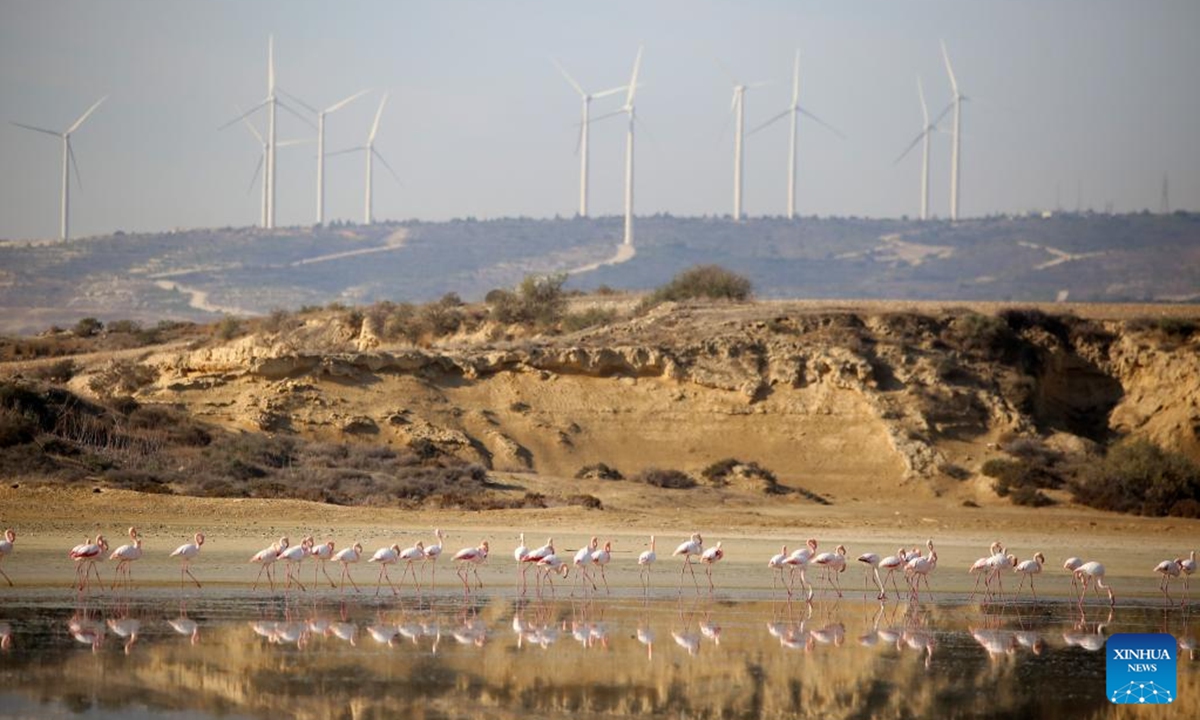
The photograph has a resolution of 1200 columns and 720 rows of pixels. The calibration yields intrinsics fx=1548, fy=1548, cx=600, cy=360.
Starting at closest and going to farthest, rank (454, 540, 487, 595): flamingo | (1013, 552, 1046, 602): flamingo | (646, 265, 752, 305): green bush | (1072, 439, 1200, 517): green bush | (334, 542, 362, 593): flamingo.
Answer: (334, 542, 362, 593): flamingo → (454, 540, 487, 595): flamingo → (1013, 552, 1046, 602): flamingo → (1072, 439, 1200, 517): green bush → (646, 265, 752, 305): green bush

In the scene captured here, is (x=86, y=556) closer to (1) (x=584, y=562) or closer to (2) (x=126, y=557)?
(2) (x=126, y=557)

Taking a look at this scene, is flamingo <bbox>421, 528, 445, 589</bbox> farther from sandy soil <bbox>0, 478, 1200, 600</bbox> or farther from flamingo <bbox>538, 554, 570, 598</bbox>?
flamingo <bbox>538, 554, 570, 598</bbox>

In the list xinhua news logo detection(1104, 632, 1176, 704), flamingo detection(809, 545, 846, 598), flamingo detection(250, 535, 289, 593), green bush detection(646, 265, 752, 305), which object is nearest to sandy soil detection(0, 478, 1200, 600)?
flamingo detection(250, 535, 289, 593)

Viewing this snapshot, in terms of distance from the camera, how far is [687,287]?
60.9 metres

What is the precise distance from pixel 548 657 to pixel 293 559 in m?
6.42

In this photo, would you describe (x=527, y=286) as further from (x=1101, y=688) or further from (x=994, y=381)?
(x=1101, y=688)

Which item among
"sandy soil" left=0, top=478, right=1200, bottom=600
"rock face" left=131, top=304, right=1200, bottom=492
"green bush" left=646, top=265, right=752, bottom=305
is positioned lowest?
"sandy soil" left=0, top=478, right=1200, bottom=600

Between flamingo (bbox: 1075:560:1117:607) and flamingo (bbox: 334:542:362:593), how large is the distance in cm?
1109

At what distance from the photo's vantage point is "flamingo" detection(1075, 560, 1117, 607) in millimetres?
23703

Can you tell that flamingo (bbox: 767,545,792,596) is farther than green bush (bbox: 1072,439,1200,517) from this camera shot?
No

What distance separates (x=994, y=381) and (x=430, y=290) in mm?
93715

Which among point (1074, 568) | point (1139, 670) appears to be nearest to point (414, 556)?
point (1074, 568)

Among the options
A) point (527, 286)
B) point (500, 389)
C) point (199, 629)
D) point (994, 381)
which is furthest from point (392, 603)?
point (527, 286)

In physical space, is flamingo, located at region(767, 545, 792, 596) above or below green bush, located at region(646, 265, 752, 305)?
below
